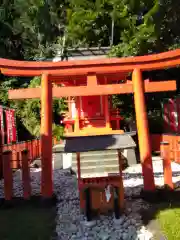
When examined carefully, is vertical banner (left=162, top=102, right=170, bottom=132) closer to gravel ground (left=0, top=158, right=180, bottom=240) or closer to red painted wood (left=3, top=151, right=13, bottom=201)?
gravel ground (left=0, top=158, right=180, bottom=240)

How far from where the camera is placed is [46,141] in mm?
7832

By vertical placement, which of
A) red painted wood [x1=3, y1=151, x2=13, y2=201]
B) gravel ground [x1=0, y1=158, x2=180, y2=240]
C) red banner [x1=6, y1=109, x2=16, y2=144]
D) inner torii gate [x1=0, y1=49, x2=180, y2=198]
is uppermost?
inner torii gate [x1=0, y1=49, x2=180, y2=198]

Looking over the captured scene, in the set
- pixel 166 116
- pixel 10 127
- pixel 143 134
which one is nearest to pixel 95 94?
pixel 143 134

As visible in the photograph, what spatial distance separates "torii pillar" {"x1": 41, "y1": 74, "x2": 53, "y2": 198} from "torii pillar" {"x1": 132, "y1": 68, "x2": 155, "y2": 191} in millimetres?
2254

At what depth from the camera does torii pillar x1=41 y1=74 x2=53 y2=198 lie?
25.2 feet

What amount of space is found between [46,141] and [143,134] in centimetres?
242

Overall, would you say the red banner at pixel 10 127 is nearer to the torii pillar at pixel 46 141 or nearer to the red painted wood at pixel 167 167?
the torii pillar at pixel 46 141

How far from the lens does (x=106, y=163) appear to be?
11.0m

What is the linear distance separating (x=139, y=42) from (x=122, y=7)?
4493 millimetres

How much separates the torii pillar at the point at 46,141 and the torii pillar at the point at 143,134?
2.25 metres

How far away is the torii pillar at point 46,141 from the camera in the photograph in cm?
768

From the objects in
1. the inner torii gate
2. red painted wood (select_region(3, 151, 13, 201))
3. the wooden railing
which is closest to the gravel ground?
red painted wood (select_region(3, 151, 13, 201))

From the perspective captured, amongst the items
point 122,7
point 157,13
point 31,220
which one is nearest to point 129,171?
point 31,220

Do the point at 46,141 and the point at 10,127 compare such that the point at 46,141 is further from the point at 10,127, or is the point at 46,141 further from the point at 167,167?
the point at 10,127
